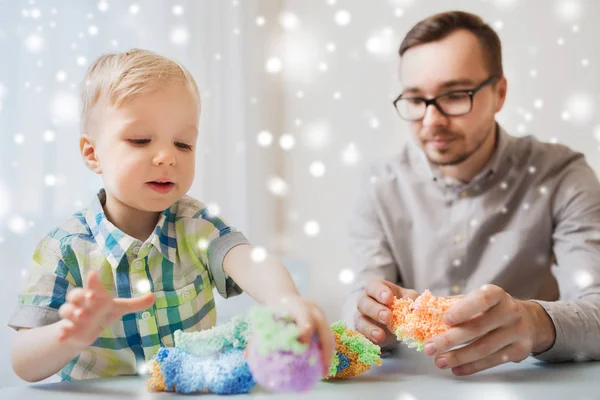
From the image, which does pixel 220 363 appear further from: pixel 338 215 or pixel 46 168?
pixel 338 215

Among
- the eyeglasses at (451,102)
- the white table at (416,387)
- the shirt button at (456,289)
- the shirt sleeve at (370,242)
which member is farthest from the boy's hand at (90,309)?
the shirt button at (456,289)

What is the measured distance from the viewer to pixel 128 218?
961 mm

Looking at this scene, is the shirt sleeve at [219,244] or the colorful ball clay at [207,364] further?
the shirt sleeve at [219,244]

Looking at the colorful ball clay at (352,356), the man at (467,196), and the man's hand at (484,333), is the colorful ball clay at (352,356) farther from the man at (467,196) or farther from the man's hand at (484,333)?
the man at (467,196)

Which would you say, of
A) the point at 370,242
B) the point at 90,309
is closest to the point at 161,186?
the point at 90,309

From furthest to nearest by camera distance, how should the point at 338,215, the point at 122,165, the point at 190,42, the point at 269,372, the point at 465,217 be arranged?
the point at 338,215
the point at 190,42
the point at 465,217
the point at 122,165
the point at 269,372

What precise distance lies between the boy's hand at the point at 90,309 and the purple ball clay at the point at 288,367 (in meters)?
0.15

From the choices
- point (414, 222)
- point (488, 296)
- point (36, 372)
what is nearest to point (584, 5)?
point (414, 222)

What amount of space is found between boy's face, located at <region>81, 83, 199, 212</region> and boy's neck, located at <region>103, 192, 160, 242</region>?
0.19 feet

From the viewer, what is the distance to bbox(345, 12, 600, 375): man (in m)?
1.45

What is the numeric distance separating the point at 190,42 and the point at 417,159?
762 mm

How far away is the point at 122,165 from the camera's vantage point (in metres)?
0.86

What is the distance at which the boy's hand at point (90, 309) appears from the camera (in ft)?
2.11

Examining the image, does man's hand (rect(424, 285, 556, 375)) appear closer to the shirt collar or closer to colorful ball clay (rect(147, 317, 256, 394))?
colorful ball clay (rect(147, 317, 256, 394))
